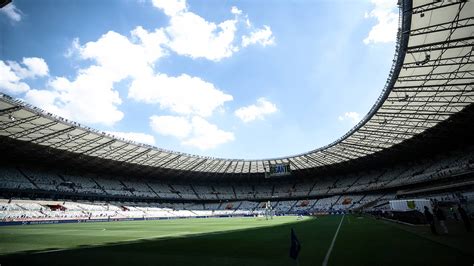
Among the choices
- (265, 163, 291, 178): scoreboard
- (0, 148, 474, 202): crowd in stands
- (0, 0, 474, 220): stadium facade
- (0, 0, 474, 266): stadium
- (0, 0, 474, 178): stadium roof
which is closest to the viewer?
(0, 0, 474, 266): stadium

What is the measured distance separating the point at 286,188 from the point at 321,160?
916 inches

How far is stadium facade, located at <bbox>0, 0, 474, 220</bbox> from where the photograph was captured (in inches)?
805

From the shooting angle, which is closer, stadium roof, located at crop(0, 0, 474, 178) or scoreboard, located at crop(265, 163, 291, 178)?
stadium roof, located at crop(0, 0, 474, 178)

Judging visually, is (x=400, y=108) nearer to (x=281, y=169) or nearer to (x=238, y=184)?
(x=281, y=169)

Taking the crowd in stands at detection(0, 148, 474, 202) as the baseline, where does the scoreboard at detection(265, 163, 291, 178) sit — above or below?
above

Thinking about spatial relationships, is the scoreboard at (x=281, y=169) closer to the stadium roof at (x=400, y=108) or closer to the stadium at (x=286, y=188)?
the stadium at (x=286, y=188)

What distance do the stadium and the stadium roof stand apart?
0.44ft

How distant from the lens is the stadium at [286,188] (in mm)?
11055

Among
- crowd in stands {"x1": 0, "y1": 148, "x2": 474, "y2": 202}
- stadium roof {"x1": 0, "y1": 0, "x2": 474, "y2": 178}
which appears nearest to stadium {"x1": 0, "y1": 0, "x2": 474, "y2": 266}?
stadium roof {"x1": 0, "y1": 0, "x2": 474, "y2": 178}

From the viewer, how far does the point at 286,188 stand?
80.5 meters

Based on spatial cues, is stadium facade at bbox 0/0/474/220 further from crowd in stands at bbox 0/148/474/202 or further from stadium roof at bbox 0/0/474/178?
crowd in stands at bbox 0/148/474/202

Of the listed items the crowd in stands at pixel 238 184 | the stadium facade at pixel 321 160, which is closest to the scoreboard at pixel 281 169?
the stadium facade at pixel 321 160

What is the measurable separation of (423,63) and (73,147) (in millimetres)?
48758

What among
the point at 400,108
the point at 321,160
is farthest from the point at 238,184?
the point at 400,108
